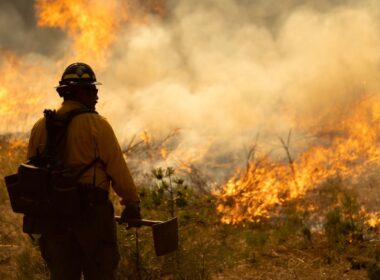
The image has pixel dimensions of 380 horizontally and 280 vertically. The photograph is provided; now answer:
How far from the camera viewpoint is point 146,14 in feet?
45.8

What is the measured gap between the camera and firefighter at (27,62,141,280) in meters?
3.29

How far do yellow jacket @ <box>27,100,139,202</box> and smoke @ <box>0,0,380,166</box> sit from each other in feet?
22.3

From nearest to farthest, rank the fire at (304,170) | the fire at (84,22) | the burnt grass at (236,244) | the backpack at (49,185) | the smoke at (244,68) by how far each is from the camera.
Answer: the backpack at (49,185) < the burnt grass at (236,244) < the fire at (304,170) < the smoke at (244,68) < the fire at (84,22)

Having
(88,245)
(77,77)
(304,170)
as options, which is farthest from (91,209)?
(304,170)

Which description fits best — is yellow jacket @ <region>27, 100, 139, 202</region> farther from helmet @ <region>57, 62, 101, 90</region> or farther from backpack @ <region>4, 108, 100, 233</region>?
helmet @ <region>57, 62, 101, 90</region>

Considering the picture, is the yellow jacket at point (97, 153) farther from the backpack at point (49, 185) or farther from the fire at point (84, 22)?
the fire at point (84, 22)

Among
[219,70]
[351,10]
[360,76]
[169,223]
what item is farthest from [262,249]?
[351,10]

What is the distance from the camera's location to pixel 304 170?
29.8 feet

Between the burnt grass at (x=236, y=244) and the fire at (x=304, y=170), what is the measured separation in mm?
236

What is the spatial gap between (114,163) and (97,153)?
14cm

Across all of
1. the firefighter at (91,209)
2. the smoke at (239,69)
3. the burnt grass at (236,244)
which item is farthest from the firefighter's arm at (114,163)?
the smoke at (239,69)

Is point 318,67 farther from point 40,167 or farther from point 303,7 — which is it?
point 40,167

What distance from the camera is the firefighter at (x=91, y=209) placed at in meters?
3.29

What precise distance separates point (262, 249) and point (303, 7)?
855 cm
